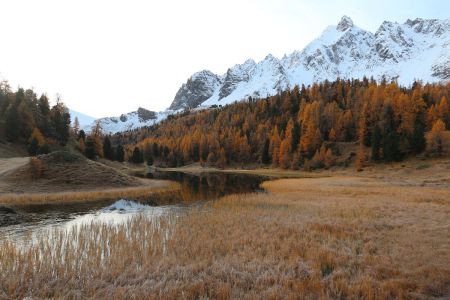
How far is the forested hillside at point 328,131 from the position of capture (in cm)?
9643

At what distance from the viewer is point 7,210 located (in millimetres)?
33344

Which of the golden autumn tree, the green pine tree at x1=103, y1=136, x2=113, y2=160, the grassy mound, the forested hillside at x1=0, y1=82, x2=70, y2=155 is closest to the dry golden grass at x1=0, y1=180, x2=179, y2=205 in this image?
the grassy mound

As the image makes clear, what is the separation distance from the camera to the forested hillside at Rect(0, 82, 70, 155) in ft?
317

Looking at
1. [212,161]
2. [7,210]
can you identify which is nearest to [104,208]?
[7,210]

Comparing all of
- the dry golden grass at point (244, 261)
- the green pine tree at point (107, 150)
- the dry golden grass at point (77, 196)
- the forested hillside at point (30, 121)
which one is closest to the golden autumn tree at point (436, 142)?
the dry golden grass at point (77, 196)

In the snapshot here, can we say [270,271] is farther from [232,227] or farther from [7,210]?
[7,210]

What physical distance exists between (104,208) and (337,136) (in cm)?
10804

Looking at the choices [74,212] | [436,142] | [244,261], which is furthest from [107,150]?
[244,261]

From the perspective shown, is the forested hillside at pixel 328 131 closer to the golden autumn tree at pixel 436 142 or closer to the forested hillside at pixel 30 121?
the golden autumn tree at pixel 436 142

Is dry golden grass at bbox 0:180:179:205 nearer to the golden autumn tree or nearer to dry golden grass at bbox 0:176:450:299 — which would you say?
dry golden grass at bbox 0:176:450:299

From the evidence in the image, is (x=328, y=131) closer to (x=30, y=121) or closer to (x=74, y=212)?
(x=30, y=121)

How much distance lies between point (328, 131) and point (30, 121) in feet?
351

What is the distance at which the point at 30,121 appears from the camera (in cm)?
10350

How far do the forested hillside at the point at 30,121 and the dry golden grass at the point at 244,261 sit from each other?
279 ft
